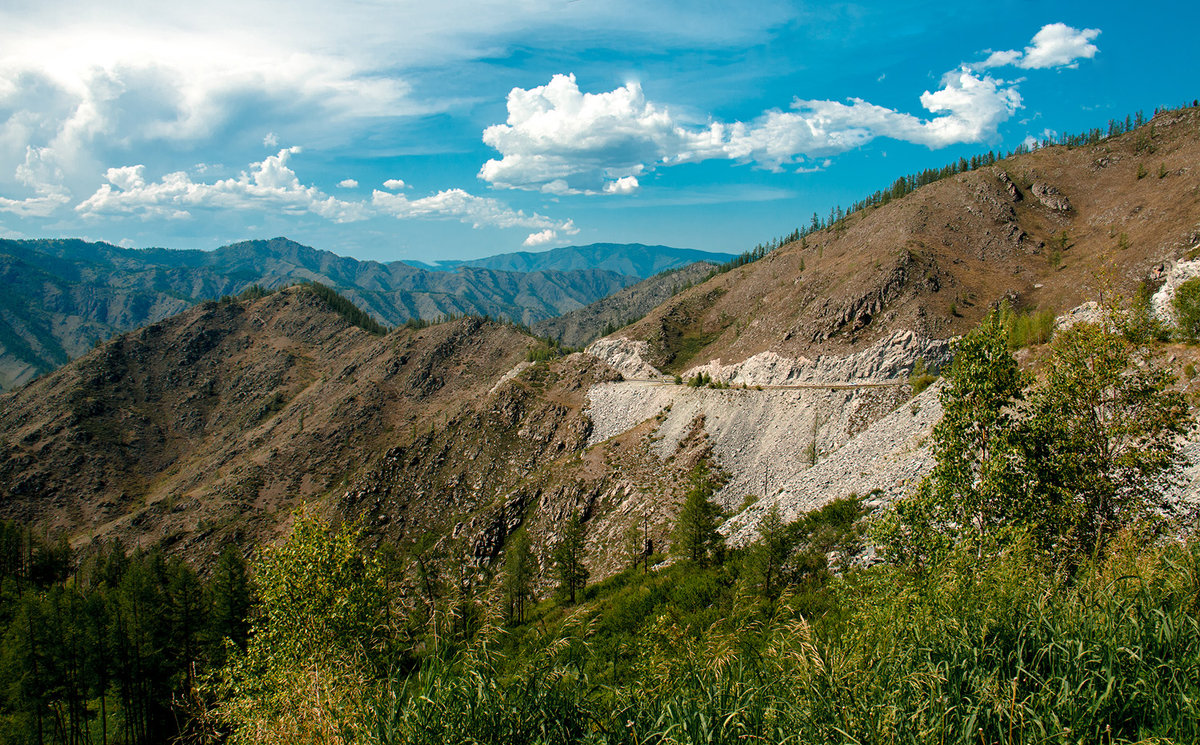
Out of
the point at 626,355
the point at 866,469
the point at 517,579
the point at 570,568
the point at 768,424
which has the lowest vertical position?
the point at 517,579

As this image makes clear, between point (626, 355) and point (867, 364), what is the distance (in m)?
54.1

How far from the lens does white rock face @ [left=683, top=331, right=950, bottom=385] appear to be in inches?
3460

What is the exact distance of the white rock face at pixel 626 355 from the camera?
12062cm

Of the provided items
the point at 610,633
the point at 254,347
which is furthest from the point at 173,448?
the point at 610,633

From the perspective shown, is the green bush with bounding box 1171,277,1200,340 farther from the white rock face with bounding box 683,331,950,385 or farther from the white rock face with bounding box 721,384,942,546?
the white rock face with bounding box 683,331,950,385

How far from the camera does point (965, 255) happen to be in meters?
112

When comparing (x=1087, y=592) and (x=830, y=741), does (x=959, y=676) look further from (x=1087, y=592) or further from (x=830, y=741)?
(x=1087, y=592)

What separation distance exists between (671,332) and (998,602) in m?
130

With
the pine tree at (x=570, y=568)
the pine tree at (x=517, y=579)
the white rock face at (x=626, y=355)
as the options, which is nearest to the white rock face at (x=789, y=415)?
the white rock face at (x=626, y=355)

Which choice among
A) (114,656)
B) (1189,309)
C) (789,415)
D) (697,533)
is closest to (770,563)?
(697,533)

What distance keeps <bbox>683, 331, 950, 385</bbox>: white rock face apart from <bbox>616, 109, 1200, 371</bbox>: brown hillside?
2.90 m

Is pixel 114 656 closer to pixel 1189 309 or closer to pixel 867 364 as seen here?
pixel 1189 309

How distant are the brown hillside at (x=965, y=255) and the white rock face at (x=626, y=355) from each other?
401 cm

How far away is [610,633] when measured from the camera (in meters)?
36.7
